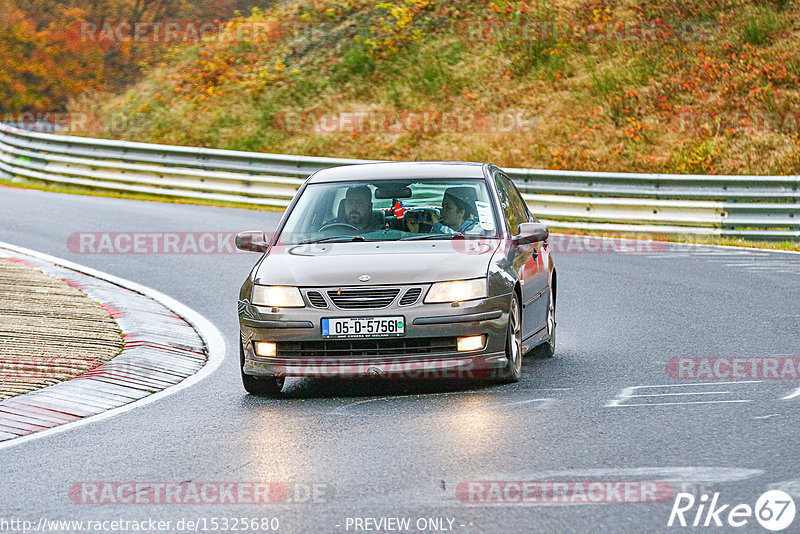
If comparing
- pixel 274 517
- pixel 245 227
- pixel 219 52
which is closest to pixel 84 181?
pixel 245 227

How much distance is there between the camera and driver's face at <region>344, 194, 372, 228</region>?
9.40 meters

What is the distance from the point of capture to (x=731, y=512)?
17.7 ft

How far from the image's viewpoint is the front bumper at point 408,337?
8242mm

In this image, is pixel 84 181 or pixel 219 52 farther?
pixel 219 52

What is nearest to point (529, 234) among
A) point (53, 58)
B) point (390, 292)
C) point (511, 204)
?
point (511, 204)

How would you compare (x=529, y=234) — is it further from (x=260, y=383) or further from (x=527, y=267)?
(x=260, y=383)

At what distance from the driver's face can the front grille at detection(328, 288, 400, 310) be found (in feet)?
3.90

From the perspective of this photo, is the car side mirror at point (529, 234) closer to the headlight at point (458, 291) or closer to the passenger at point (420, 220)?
the passenger at point (420, 220)

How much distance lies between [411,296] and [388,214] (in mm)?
1342

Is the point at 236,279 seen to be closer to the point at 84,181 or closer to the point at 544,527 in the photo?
the point at 544,527

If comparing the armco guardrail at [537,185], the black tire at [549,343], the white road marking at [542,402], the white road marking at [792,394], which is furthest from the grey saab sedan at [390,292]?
the armco guardrail at [537,185]

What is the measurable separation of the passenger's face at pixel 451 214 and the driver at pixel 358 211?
0.53 metres

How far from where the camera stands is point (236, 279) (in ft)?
48.5

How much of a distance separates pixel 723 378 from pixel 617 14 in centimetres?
2558
